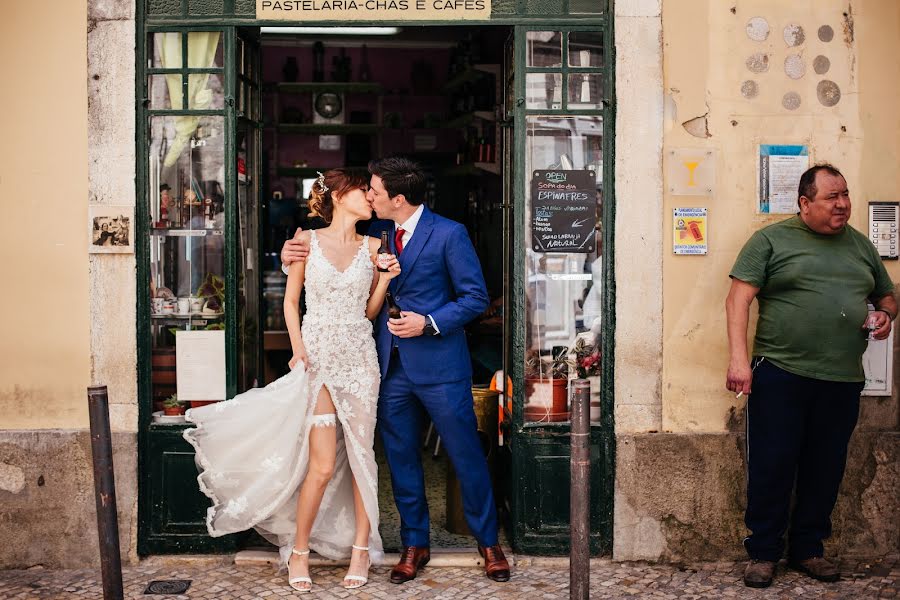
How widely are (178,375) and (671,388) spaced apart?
8.80 feet

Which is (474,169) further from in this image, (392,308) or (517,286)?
(392,308)

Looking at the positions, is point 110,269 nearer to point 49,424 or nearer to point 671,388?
point 49,424

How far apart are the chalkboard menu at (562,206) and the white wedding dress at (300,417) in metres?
0.97

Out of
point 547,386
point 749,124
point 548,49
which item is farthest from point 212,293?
point 749,124

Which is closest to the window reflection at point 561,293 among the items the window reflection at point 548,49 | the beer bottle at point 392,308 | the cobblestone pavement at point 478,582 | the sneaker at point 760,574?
the window reflection at point 548,49

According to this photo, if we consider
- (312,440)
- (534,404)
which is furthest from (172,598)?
(534,404)

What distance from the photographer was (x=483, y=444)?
19.1 ft

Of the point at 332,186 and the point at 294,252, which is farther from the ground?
the point at 332,186

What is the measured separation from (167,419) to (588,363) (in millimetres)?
2324

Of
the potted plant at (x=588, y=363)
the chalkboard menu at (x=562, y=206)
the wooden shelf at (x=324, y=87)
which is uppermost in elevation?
the wooden shelf at (x=324, y=87)

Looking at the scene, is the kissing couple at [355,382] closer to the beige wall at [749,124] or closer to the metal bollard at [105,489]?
the metal bollard at [105,489]

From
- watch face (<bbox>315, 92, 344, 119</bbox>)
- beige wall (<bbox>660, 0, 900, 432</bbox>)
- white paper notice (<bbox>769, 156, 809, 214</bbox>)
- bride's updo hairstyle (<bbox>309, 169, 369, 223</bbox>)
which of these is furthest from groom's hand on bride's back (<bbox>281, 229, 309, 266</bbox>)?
watch face (<bbox>315, 92, 344, 119</bbox>)

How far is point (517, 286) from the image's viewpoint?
17.8 ft

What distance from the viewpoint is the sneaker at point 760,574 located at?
505 cm
